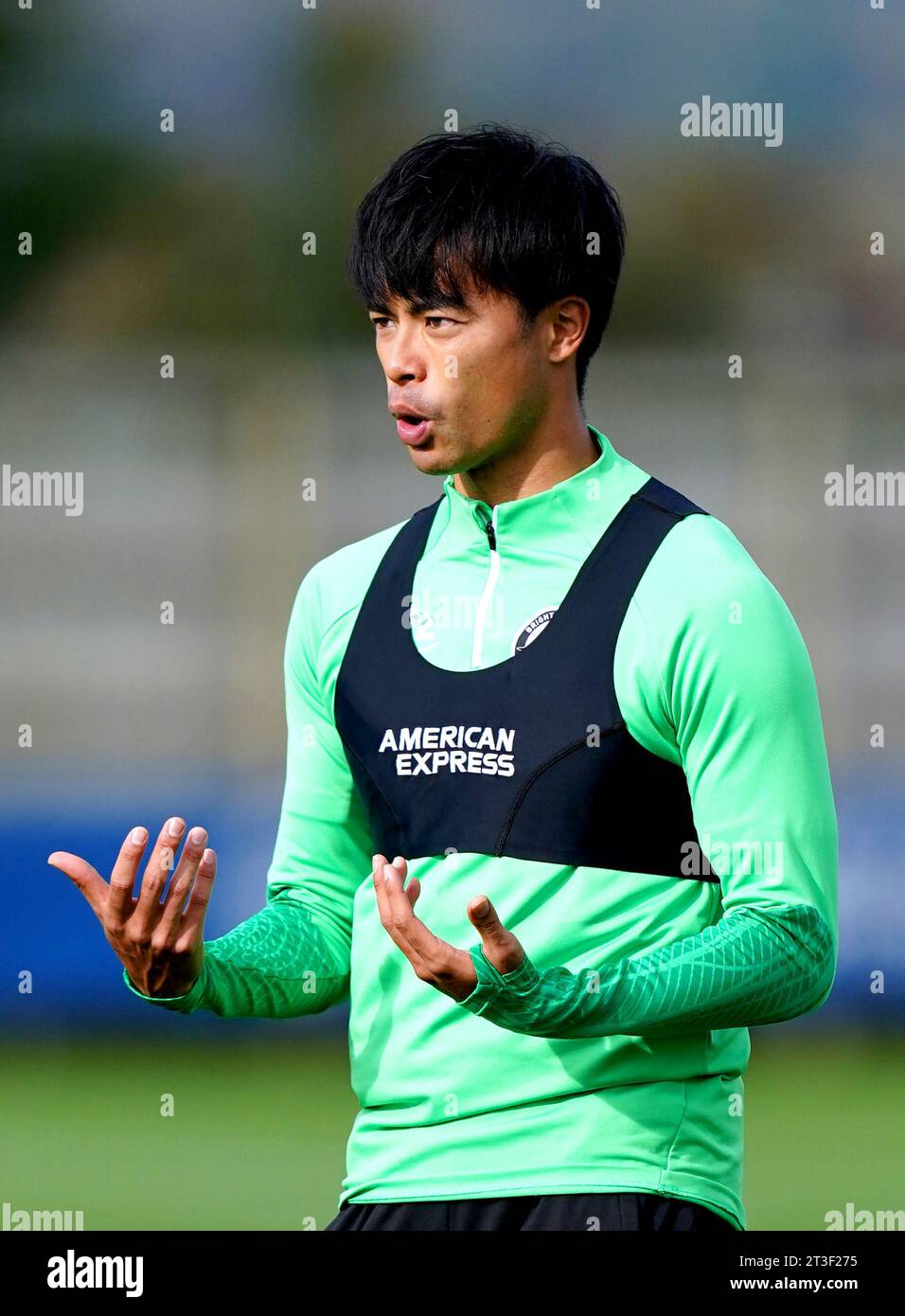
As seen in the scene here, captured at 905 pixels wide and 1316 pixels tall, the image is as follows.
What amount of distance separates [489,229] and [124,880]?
2.98ft

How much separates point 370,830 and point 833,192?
6.01 meters

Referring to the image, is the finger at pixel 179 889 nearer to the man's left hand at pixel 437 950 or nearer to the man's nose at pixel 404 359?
the man's left hand at pixel 437 950

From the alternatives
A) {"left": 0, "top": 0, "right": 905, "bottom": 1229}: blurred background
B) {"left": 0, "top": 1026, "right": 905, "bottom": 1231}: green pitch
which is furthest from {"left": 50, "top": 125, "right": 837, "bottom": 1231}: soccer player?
{"left": 0, "top": 0, "right": 905, "bottom": 1229}: blurred background

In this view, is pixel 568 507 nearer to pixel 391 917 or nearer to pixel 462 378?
pixel 462 378

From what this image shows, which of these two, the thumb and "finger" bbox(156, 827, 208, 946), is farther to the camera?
"finger" bbox(156, 827, 208, 946)

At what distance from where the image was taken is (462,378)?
7.55ft

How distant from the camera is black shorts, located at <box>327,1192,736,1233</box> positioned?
211cm

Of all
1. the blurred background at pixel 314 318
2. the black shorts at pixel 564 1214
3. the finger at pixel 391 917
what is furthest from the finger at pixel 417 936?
the blurred background at pixel 314 318

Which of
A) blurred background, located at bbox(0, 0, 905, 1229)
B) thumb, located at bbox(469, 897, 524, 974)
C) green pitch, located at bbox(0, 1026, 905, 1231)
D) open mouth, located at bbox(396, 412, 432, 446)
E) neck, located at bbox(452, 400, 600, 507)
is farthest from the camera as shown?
blurred background, located at bbox(0, 0, 905, 1229)

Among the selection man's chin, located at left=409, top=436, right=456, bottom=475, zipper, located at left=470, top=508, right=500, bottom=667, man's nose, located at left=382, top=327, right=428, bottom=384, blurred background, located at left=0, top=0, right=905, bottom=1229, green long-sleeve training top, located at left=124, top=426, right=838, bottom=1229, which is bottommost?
green long-sleeve training top, located at left=124, top=426, right=838, bottom=1229

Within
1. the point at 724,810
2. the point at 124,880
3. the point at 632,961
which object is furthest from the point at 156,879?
the point at 724,810

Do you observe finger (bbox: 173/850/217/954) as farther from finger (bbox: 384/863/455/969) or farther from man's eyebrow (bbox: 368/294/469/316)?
man's eyebrow (bbox: 368/294/469/316)

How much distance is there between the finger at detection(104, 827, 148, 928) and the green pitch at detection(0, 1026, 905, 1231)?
3202 millimetres

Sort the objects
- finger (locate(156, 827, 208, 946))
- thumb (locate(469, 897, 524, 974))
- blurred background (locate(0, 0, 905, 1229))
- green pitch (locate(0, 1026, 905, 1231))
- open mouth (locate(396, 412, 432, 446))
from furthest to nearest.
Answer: blurred background (locate(0, 0, 905, 1229)) → green pitch (locate(0, 1026, 905, 1231)) → open mouth (locate(396, 412, 432, 446)) → finger (locate(156, 827, 208, 946)) → thumb (locate(469, 897, 524, 974))
